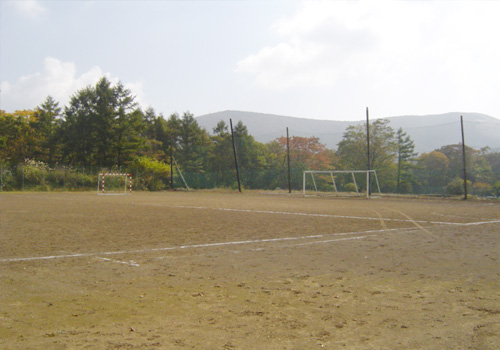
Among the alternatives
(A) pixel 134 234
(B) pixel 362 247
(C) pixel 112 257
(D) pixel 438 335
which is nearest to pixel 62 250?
(C) pixel 112 257

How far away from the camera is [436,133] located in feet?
152

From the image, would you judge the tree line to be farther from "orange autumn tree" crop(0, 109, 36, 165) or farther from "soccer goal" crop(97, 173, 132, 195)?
"soccer goal" crop(97, 173, 132, 195)

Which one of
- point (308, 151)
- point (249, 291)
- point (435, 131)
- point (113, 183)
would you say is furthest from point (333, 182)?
point (308, 151)

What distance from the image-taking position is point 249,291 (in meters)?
4.31

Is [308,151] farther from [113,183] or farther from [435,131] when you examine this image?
[113,183]

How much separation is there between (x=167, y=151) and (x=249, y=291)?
55.0 m

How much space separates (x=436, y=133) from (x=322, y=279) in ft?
151

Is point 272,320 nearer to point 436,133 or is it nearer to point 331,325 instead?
point 331,325

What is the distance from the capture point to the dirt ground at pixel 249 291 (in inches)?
120

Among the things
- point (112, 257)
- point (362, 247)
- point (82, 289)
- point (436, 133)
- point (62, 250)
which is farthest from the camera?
point (436, 133)

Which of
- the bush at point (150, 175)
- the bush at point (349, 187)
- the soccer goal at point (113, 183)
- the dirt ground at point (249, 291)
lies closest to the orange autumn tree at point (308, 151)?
the bush at point (150, 175)

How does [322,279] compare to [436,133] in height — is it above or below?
below

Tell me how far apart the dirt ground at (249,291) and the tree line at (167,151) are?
905 inches

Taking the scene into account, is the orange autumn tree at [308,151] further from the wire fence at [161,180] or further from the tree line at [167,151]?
the wire fence at [161,180]
